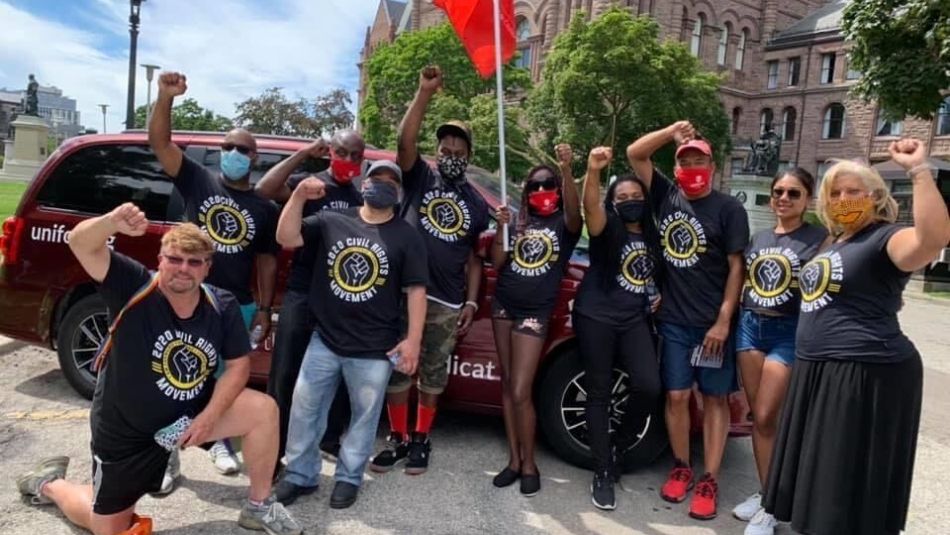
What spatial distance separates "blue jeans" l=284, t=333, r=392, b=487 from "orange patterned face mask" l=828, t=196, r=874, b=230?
2.15m

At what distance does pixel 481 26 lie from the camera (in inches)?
179

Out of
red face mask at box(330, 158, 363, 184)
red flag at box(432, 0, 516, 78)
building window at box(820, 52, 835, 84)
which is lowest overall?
red face mask at box(330, 158, 363, 184)

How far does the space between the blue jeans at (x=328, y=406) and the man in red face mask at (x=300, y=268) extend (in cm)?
15

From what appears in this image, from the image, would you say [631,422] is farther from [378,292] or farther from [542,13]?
[542,13]

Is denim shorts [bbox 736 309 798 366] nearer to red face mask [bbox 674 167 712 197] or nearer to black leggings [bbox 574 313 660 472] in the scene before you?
black leggings [bbox 574 313 660 472]

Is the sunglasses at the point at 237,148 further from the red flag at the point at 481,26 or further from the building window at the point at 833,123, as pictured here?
the building window at the point at 833,123

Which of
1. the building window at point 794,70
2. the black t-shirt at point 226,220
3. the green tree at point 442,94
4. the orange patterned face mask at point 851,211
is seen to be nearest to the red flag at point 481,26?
the black t-shirt at point 226,220

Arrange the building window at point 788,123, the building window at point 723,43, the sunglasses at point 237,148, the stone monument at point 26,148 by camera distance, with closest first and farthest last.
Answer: the sunglasses at point 237,148 < the stone monument at point 26,148 < the building window at point 788,123 < the building window at point 723,43

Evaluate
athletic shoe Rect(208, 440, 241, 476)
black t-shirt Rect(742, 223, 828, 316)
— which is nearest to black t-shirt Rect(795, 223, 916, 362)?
black t-shirt Rect(742, 223, 828, 316)

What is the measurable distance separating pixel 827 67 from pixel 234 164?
151ft

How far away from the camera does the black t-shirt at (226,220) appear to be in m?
3.60

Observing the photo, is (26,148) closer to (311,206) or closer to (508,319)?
(311,206)

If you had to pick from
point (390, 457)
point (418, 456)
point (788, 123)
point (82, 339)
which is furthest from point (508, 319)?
point (788, 123)

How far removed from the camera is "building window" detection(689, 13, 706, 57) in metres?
42.6
